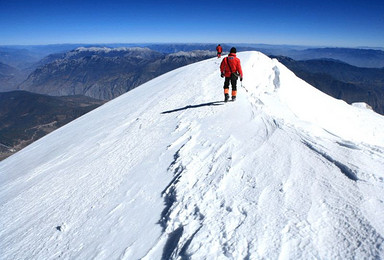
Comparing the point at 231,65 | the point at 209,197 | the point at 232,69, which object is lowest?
the point at 209,197

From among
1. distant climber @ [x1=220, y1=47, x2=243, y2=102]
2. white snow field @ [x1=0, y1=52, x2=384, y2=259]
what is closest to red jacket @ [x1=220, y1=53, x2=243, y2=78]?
distant climber @ [x1=220, y1=47, x2=243, y2=102]

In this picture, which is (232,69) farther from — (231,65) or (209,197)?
(209,197)

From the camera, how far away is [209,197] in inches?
158

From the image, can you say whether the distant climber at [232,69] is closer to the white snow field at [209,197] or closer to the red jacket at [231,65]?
the red jacket at [231,65]

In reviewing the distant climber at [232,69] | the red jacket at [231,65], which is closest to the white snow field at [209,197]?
the distant climber at [232,69]

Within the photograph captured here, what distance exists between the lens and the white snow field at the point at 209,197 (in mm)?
2984

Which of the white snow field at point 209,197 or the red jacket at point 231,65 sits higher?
the red jacket at point 231,65

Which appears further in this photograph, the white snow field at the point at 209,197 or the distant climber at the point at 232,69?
the distant climber at the point at 232,69

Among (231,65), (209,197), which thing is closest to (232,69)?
(231,65)

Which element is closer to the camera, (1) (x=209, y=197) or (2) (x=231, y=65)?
(1) (x=209, y=197)

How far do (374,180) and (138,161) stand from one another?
5.41 meters

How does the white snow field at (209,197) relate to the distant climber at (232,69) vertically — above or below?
below

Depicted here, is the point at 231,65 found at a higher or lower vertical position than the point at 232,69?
higher

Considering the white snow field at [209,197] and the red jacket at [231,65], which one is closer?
the white snow field at [209,197]
